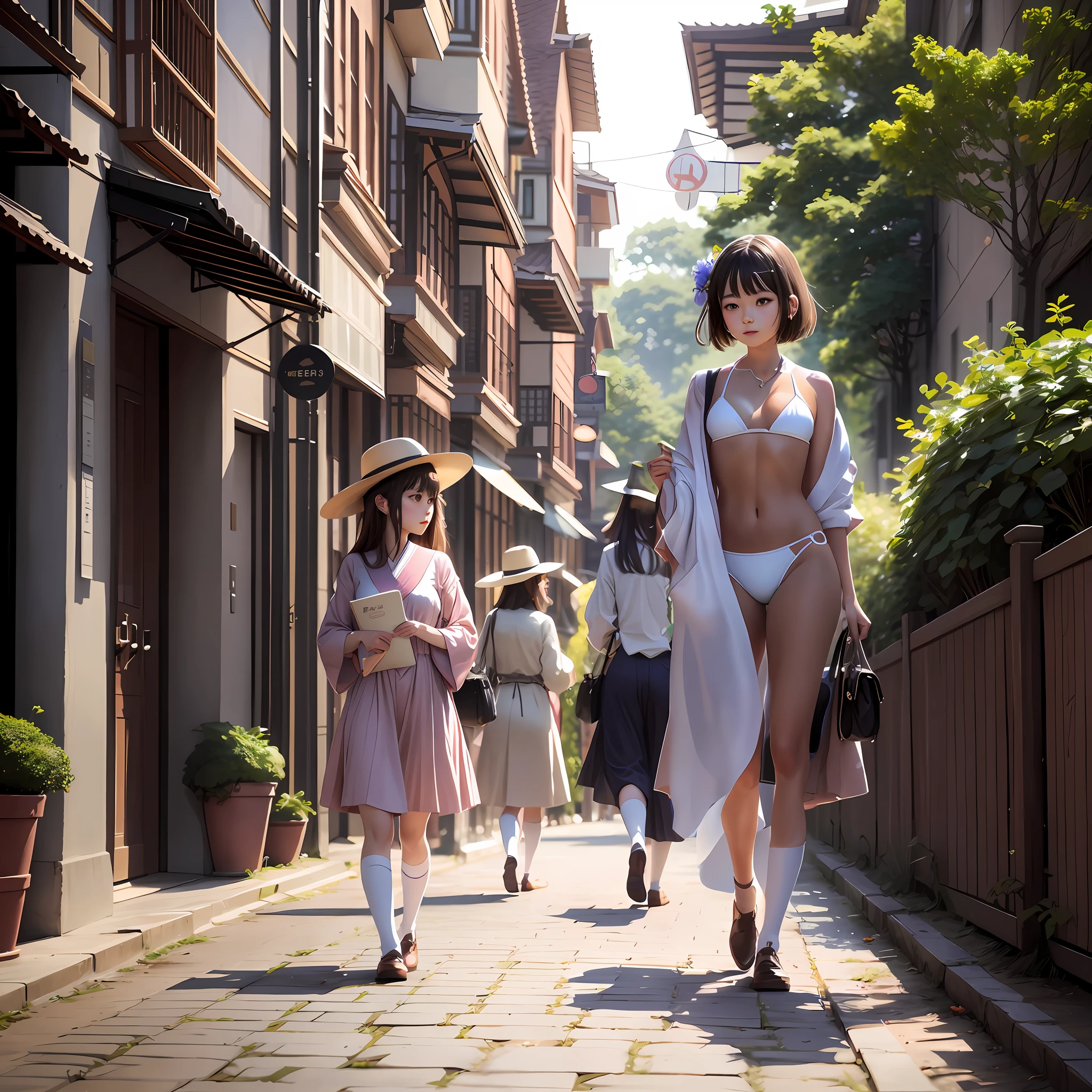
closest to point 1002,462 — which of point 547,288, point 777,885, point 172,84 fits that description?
point 777,885

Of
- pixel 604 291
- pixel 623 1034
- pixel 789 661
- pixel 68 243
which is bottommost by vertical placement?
pixel 623 1034

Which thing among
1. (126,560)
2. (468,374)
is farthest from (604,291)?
(126,560)

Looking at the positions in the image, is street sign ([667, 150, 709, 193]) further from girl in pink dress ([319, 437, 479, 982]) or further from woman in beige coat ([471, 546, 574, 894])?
girl in pink dress ([319, 437, 479, 982])

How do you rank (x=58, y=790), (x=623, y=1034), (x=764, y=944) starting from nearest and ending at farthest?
1. (x=623, y=1034)
2. (x=764, y=944)
3. (x=58, y=790)

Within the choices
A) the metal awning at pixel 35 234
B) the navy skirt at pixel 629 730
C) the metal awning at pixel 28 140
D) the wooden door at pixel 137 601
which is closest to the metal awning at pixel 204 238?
the wooden door at pixel 137 601

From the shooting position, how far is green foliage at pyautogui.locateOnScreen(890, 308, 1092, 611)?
268 inches

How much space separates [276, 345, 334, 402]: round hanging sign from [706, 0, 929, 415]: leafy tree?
13.5 m

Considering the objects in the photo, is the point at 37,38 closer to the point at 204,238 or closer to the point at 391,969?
the point at 204,238

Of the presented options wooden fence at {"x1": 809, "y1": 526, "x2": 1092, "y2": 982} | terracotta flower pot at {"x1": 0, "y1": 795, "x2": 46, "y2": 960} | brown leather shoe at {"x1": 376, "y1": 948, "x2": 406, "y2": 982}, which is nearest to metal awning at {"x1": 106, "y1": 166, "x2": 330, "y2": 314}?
terracotta flower pot at {"x1": 0, "y1": 795, "x2": 46, "y2": 960}

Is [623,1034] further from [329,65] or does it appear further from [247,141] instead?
[329,65]

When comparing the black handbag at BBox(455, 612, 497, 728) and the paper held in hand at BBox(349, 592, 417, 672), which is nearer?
the paper held in hand at BBox(349, 592, 417, 672)

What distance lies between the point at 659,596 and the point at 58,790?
4028 millimetres

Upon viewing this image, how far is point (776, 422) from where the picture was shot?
5.87 m

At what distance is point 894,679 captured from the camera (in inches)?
360
